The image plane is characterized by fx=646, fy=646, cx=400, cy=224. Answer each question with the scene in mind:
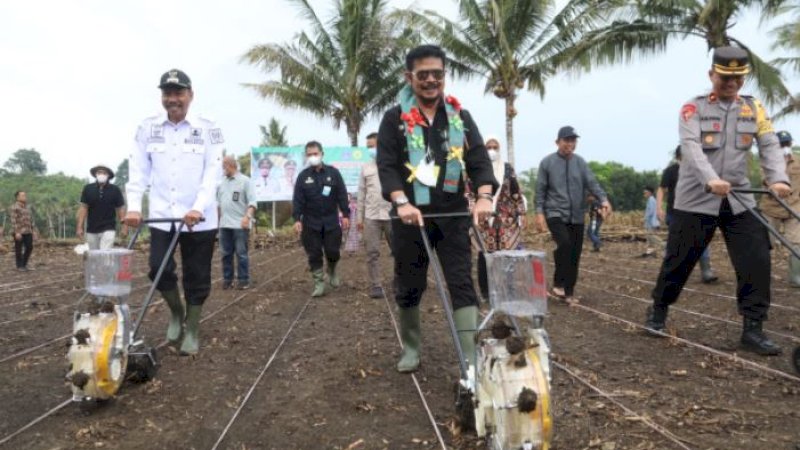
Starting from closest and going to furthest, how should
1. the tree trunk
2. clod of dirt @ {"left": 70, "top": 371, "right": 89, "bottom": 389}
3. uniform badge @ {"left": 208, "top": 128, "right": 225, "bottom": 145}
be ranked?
clod of dirt @ {"left": 70, "top": 371, "right": 89, "bottom": 389}
uniform badge @ {"left": 208, "top": 128, "right": 225, "bottom": 145}
the tree trunk

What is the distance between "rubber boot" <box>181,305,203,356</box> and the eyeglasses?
8.14ft

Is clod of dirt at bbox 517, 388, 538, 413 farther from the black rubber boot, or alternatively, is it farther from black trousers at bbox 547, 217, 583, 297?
black trousers at bbox 547, 217, 583, 297

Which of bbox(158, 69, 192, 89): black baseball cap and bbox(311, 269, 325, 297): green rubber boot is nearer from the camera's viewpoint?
bbox(158, 69, 192, 89): black baseball cap

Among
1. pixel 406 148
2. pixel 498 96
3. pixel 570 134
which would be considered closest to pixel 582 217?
pixel 570 134

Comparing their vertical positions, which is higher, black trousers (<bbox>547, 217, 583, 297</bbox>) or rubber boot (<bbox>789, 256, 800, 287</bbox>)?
black trousers (<bbox>547, 217, 583, 297</bbox>)

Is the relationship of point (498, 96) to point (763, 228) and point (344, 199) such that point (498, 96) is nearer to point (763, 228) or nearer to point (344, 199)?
point (344, 199)

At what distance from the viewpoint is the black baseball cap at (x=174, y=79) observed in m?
4.42

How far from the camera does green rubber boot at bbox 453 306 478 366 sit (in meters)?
3.53

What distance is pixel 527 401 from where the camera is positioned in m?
2.44

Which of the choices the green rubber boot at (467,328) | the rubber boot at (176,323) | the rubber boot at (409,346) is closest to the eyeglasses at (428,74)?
the green rubber boot at (467,328)

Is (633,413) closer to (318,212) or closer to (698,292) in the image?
(698,292)

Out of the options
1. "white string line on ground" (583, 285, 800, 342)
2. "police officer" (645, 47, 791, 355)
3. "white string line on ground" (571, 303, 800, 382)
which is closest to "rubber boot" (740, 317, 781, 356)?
"police officer" (645, 47, 791, 355)

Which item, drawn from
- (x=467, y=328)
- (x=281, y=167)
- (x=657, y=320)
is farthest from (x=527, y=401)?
(x=281, y=167)

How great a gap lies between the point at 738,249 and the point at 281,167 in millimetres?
16196
